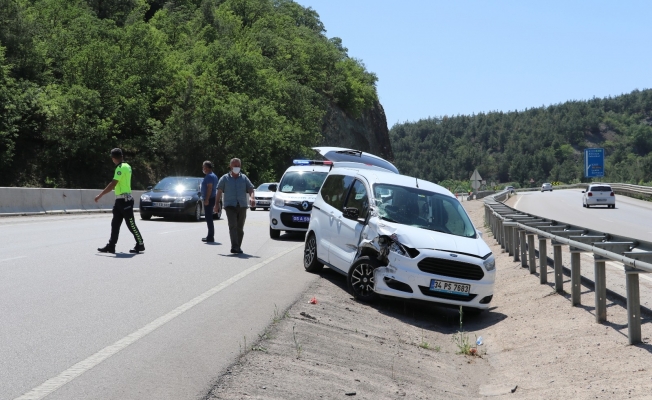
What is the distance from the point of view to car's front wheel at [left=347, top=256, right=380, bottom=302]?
11.0m

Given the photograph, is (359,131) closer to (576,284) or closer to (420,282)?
(420,282)

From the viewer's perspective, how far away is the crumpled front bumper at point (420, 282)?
34.2 ft

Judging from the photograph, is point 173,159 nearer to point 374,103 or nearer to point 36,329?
point 36,329

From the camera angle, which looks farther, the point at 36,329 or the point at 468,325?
the point at 468,325

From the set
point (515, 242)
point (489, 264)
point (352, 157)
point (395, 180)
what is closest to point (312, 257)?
point (395, 180)

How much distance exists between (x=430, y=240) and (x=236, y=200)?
6654mm

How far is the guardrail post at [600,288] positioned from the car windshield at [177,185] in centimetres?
2068

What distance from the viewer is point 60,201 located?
30.1 metres

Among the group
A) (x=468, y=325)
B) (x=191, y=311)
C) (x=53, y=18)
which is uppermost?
(x=53, y=18)

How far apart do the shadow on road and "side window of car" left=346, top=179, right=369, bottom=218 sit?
1270 millimetres

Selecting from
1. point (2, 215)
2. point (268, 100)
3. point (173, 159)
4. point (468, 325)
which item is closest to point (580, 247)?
point (468, 325)

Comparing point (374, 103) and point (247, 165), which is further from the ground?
point (374, 103)

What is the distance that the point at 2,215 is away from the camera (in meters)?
25.9

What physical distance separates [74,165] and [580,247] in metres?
44.8
